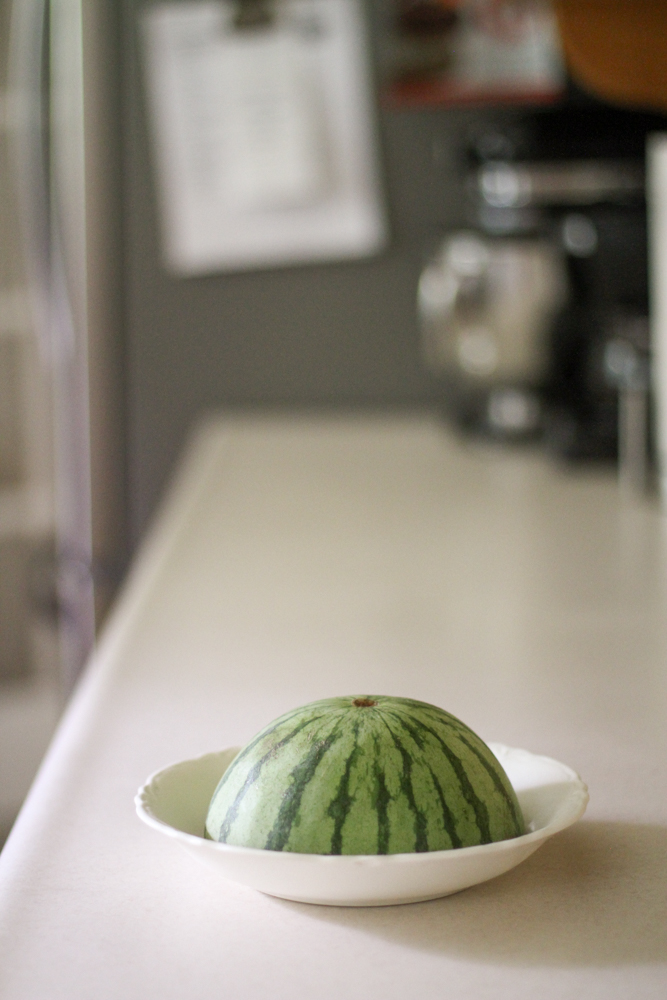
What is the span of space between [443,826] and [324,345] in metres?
1.76

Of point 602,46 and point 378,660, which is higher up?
point 602,46

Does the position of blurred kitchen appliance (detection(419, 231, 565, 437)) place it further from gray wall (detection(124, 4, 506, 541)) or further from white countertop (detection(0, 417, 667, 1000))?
gray wall (detection(124, 4, 506, 541))

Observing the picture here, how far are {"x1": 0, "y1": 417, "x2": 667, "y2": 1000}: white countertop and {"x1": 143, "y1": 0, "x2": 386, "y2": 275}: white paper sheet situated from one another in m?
0.57

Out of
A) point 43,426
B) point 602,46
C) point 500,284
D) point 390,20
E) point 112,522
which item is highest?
point 390,20

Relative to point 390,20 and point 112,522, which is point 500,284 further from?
point 112,522

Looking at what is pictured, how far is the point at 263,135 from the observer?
6.90 ft

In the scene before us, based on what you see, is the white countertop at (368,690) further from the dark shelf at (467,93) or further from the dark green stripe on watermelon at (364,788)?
the dark shelf at (467,93)

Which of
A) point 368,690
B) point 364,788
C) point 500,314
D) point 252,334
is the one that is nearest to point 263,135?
point 252,334

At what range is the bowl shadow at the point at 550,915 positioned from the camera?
46 centimetres

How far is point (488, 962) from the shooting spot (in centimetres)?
45

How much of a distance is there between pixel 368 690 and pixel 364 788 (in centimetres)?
36

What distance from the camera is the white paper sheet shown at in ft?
6.81

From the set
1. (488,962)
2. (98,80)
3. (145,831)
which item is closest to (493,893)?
(488,962)

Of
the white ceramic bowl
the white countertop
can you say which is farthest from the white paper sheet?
the white ceramic bowl
